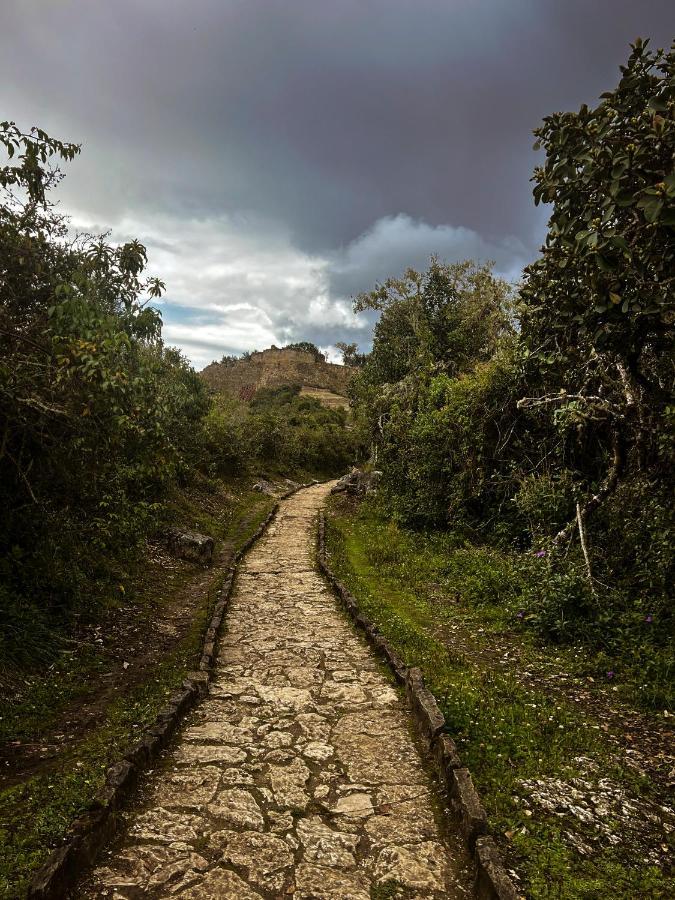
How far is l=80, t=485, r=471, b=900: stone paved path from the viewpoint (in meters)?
3.29

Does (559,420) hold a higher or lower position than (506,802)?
higher

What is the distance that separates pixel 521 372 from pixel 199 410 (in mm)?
15520

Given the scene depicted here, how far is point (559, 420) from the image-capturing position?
32.0ft

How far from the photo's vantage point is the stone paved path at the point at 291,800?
10.8ft

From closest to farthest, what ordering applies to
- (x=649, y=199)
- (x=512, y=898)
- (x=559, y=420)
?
1. (x=512, y=898)
2. (x=649, y=199)
3. (x=559, y=420)

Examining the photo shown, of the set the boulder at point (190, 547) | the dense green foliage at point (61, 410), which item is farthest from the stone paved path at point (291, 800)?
Answer: the boulder at point (190, 547)

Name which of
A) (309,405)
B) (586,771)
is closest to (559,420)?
(586,771)

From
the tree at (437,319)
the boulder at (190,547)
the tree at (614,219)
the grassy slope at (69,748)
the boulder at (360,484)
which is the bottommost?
the grassy slope at (69,748)

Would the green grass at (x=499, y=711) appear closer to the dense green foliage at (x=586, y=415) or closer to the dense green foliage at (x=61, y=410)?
the dense green foliage at (x=586, y=415)

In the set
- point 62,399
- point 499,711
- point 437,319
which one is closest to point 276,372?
point 437,319

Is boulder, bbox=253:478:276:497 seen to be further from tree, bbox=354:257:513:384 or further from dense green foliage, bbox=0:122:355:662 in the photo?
dense green foliage, bbox=0:122:355:662

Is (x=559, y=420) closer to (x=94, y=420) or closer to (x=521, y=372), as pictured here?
(x=521, y=372)

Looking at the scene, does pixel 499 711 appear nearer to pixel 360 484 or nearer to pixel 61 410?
pixel 61 410

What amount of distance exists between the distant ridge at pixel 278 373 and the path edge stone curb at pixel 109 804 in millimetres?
62713
